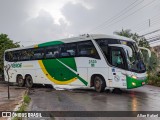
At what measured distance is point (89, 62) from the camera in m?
18.0

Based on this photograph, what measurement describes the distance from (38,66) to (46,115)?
43.8 feet

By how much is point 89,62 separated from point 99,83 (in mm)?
1562

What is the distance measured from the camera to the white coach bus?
634 inches

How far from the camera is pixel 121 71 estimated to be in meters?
16.1

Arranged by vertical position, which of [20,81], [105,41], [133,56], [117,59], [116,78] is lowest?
[20,81]

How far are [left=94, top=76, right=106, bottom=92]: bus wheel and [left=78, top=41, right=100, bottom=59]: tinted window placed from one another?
4.60 feet

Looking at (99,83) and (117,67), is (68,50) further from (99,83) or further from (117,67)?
(117,67)

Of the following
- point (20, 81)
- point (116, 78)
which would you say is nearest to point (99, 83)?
point (116, 78)

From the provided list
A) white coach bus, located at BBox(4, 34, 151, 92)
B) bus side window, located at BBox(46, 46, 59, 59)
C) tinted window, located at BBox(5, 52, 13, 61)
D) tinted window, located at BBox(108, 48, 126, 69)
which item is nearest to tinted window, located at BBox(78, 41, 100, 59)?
white coach bus, located at BBox(4, 34, 151, 92)

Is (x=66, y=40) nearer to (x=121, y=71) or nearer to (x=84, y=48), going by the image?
(x=84, y=48)

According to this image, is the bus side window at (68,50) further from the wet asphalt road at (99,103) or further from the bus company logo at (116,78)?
the wet asphalt road at (99,103)

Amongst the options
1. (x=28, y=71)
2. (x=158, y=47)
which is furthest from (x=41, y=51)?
(x=158, y=47)

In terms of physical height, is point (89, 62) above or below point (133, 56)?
below

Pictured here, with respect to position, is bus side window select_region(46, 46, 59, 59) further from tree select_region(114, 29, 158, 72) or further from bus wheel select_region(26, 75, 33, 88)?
tree select_region(114, 29, 158, 72)
